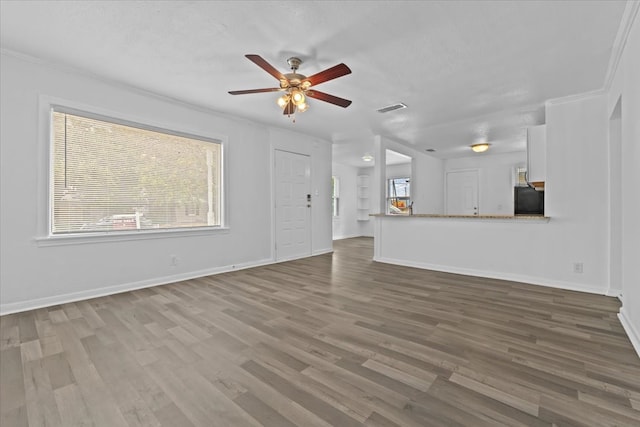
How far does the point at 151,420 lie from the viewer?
1.39 meters

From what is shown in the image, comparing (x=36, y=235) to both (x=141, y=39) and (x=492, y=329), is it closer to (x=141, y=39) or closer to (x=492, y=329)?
(x=141, y=39)

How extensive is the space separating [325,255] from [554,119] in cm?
450

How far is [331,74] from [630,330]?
3.25m

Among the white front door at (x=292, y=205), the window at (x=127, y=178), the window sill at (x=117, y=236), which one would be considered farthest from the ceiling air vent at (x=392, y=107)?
the window sill at (x=117, y=236)

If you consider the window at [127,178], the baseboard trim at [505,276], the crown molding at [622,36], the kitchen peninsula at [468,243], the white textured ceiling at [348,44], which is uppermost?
the white textured ceiling at [348,44]

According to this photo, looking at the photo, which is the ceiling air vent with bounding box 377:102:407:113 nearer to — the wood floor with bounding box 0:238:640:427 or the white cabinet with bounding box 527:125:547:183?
the white cabinet with bounding box 527:125:547:183

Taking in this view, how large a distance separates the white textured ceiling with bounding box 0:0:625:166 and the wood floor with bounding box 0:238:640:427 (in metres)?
2.54

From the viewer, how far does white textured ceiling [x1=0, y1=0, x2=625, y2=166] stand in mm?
2186

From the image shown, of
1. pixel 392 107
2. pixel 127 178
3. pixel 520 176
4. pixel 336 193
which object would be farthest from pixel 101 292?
pixel 520 176

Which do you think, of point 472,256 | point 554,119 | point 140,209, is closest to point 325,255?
point 472,256

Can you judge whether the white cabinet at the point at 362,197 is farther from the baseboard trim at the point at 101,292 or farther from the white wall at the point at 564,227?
the baseboard trim at the point at 101,292

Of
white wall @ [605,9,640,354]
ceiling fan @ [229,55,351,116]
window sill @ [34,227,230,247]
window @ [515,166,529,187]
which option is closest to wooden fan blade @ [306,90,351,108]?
ceiling fan @ [229,55,351,116]

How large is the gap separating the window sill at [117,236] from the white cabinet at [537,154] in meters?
4.76

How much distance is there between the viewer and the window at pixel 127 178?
3213mm
